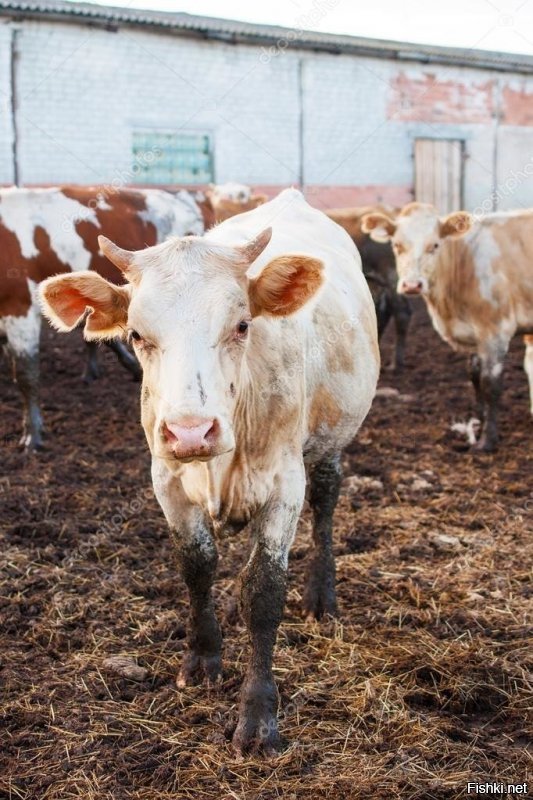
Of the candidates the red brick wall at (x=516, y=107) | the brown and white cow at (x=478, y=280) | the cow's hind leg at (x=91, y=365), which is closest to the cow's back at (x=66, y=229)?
the cow's hind leg at (x=91, y=365)

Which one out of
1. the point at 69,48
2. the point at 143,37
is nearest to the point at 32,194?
the point at 69,48

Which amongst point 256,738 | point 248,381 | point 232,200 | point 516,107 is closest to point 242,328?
point 248,381

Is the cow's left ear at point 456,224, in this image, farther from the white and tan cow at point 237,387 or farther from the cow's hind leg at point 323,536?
the cow's hind leg at point 323,536

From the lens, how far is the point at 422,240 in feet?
23.5

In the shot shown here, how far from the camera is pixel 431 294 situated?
7.19 m

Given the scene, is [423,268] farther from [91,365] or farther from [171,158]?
[171,158]

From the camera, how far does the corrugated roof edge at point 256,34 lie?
43.7 ft

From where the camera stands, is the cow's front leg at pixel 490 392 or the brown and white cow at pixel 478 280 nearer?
the cow's front leg at pixel 490 392

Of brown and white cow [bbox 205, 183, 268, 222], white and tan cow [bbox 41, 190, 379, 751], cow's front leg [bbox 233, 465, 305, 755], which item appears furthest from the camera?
brown and white cow [bbox 205, 183, 268, 222]

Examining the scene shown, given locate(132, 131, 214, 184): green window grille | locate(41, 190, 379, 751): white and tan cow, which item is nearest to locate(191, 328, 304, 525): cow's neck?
locate(41, 190, 379, 751): white and tan cow

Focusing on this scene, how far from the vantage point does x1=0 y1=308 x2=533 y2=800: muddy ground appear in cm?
283

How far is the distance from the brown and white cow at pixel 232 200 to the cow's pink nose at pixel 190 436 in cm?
995

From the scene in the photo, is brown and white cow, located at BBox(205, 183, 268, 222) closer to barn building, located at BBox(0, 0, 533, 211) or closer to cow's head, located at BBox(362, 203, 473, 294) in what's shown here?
barn building, located at BBox(0, 0, 533, 211)

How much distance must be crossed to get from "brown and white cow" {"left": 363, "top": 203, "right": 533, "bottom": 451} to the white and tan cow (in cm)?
319
